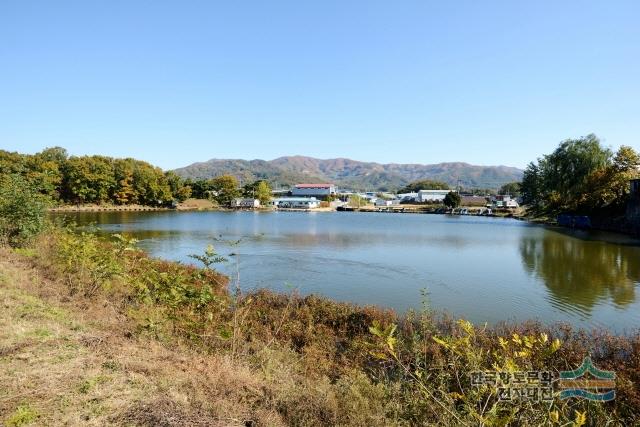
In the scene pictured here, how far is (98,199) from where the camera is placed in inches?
3024

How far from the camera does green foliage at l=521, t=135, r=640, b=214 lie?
4316cm


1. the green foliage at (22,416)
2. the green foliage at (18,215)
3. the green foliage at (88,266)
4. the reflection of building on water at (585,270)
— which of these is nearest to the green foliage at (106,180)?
the green foliage at (18,215)

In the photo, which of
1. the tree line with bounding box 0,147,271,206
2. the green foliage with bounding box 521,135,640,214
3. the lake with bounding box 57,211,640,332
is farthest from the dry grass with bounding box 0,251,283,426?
the tree line with bounding box 0,147,271,206

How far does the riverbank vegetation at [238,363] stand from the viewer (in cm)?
380

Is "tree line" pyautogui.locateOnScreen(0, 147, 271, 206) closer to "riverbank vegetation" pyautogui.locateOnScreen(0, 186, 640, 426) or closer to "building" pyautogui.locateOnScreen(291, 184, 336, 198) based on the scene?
"building" pyautogui.locateOnScreen(291, 184, 336, 198)

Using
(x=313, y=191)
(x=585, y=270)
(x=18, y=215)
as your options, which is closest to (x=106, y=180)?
(x=18, y=215)

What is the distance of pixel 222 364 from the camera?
503 centimetres

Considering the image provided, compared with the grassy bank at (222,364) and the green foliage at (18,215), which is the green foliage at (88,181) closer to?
the green foliage at (18,215)

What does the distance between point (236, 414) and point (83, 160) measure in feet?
288

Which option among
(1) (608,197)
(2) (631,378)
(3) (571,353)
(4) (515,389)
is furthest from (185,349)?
(1) (608,197)

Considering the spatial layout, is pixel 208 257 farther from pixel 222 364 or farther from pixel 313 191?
pixel 313 191

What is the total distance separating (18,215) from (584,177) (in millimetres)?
60166

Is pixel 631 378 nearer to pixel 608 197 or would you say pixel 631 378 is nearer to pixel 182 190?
pixel 608 197

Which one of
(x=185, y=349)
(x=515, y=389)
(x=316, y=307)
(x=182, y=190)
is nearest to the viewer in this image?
(x=515, y=389)
